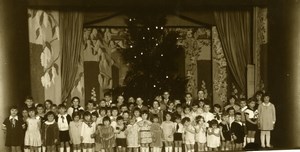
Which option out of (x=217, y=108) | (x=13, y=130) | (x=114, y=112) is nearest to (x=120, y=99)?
(x=114, y=112)

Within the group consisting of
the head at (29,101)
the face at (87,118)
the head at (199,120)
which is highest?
the head at (29,101)

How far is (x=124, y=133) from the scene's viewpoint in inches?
183

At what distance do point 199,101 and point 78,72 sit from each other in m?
1.75

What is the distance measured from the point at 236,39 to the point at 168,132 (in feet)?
Result: 4.59

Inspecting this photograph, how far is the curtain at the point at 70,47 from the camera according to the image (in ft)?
16.7

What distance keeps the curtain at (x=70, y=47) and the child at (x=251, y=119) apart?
7.34 ft

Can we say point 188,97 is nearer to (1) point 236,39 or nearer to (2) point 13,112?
(1) point 236,39

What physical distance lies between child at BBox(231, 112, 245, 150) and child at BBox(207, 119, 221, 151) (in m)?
0.19

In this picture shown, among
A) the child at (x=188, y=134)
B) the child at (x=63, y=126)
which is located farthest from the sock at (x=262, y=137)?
the child at (x=63, y=126)

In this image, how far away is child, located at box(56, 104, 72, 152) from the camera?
14.8 feet

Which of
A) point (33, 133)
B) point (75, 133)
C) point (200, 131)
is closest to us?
point (33, 133)

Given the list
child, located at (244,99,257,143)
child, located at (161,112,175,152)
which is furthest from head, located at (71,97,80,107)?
child, located at (244,99,257,143)

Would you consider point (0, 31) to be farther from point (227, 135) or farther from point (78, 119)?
point (227, 135)

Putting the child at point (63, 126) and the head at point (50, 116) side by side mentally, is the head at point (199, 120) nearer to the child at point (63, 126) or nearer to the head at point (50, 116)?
the child at point (63, 126)
